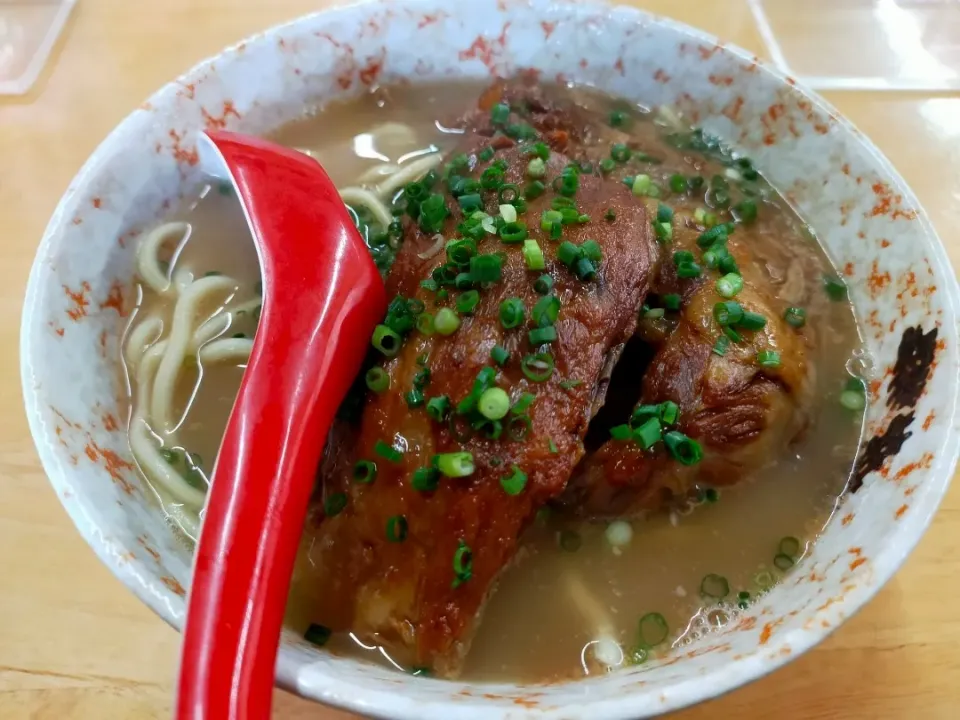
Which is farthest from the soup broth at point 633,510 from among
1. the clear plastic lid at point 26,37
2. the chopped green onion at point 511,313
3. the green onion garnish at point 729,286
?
the clear plastic lid at point 26,37

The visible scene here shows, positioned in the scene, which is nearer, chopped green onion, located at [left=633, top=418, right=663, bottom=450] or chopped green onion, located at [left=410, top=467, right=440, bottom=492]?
chopped green onion, located at [left=410, top=467, right=440, bottom=492]

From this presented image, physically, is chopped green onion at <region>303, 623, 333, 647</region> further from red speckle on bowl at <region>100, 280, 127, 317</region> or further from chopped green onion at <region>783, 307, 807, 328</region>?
chopped green onion at <region>783, 307, 807, 328</region>

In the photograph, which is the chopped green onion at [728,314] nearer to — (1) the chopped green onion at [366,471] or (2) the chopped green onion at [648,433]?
(2) the chopped green onion at [648,433]

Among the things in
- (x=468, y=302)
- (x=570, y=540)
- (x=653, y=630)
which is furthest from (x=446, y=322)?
(x=653, y=630)

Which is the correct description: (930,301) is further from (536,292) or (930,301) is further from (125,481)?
(125,481)

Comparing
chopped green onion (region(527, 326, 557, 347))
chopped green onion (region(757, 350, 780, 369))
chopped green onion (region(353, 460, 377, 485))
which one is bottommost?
chopped green onion (region(353, 460, 377, 485))

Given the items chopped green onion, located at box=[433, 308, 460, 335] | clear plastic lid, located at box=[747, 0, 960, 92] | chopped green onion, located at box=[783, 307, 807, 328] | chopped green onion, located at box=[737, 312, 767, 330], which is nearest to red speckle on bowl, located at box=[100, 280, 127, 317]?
chopped green onion, located at box=[433, 308, 460, 335]
